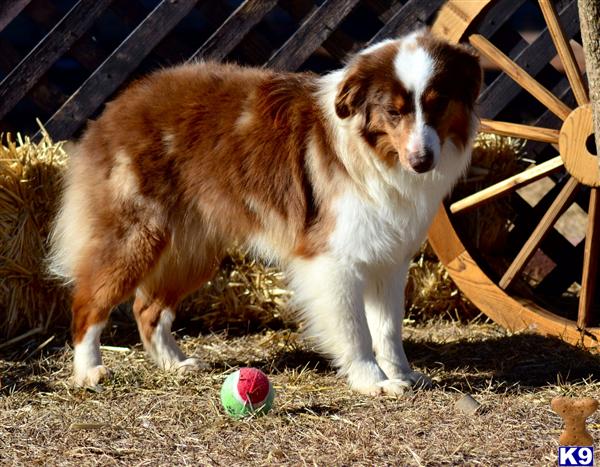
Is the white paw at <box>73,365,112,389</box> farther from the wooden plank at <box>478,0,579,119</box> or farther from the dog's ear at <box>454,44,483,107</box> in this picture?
the wooden plank at <box>478,0,579,119</box>

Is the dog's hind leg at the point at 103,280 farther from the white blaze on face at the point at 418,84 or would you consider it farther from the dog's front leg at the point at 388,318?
the white blaze on face at the point at 418,84

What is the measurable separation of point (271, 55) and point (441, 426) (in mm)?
2265

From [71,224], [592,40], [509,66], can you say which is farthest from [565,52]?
[71,224]

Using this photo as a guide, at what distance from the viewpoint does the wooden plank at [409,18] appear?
4.88 m

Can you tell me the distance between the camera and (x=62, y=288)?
4.77m

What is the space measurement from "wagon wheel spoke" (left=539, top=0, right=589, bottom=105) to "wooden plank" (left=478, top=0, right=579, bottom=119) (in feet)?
0.87

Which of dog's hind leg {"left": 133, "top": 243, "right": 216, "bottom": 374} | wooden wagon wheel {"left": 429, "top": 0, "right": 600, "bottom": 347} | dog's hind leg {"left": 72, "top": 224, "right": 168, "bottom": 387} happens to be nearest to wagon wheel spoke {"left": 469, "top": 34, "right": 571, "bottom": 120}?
wooden wagon wheel {"left": 429, "top": 0, "right": 600, "bottom": 347}

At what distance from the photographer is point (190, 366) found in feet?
13.9

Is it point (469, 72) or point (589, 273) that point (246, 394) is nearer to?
point (469, 72)

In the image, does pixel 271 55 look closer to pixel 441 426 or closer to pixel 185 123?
pixel 185 123

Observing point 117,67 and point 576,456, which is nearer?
point 576,456

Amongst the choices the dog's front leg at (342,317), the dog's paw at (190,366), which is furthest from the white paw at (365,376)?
the dog's paw at (190,366)

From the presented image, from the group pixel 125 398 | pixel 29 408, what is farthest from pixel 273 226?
pixel 29 408

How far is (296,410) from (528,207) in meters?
1.93
